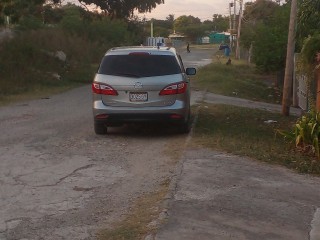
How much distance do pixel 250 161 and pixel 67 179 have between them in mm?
2765

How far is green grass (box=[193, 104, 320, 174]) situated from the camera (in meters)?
8.86

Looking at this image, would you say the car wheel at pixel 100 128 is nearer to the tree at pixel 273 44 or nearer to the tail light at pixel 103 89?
the tail light at pixel 103 89

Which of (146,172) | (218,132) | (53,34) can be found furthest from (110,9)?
(146,172)

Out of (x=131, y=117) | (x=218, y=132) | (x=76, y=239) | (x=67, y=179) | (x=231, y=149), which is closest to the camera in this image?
(x=76, y=239)

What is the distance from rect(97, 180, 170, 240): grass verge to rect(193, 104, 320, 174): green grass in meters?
2.70

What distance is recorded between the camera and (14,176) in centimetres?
780

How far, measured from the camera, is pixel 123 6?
40562mm

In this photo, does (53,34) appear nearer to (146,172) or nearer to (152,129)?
(152,129)

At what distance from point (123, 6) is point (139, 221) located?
1418 inches

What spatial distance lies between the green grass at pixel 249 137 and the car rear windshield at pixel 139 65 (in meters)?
1.35

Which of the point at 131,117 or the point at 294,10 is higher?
the point at 294,10

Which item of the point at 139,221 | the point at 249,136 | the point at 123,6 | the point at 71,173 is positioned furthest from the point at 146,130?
the point at 123,6

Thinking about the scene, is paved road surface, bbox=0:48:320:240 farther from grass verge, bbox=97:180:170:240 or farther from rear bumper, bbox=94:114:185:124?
rear bumper, bbox=94:114:185:124

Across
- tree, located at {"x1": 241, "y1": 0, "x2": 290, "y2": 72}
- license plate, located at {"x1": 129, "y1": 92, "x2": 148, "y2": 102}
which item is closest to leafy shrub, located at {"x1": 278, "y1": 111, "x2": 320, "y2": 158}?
license plate, located at {"x1": 129, "y1": 92, "x2": 148, "y2": 102}
